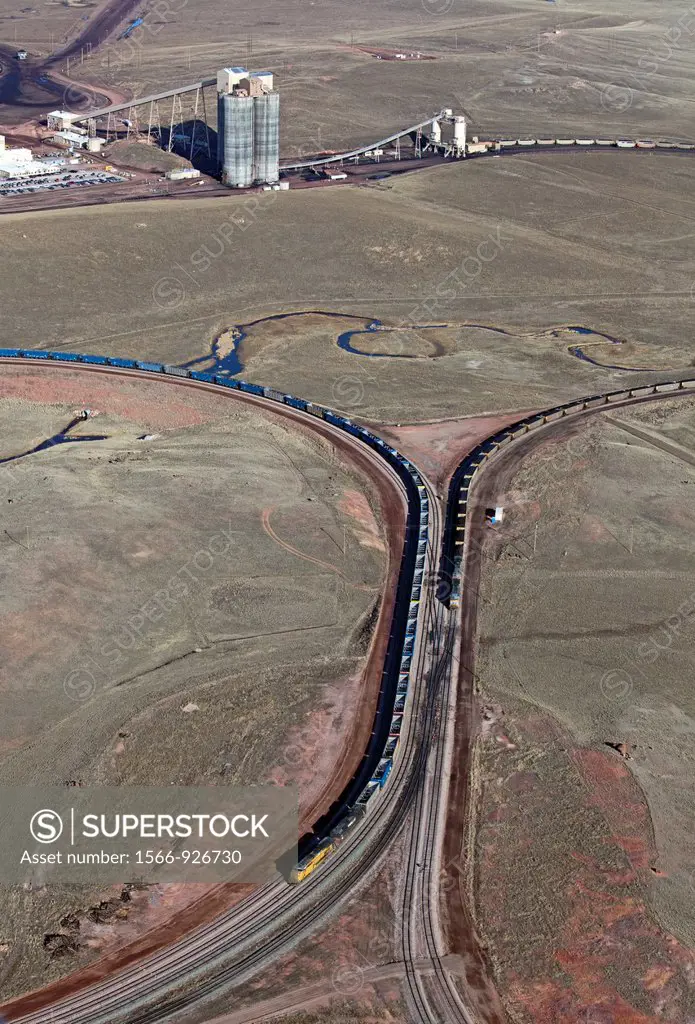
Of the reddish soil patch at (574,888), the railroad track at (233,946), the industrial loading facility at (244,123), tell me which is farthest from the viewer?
the industrial loading facility at (244,123)

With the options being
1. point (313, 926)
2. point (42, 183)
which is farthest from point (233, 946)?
point (42, 183)

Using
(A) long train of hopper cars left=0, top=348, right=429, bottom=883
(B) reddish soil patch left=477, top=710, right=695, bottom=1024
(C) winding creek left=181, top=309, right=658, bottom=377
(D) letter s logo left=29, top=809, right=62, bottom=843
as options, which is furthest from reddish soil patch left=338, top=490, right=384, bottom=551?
(D) letter s logo left=29, top=809, right=62, bottom=843

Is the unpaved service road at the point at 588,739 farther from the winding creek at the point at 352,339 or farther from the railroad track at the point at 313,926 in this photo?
the winding creek at the point at 352,339

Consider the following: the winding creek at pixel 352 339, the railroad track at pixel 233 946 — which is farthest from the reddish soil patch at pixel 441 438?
the railroad track at pixel 233 946

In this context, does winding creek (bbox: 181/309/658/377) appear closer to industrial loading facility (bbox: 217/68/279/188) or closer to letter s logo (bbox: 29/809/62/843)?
industrial loading facility (bbox: 217/68/279/188)

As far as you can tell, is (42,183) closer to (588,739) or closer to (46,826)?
(46,826)

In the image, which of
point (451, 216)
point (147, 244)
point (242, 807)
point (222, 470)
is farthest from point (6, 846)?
point (451, 216)

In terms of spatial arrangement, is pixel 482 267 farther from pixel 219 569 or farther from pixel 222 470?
pixel 219 569
